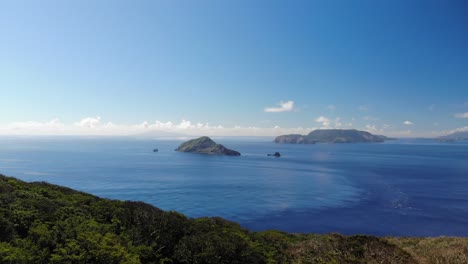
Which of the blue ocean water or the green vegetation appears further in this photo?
the blue ocean water

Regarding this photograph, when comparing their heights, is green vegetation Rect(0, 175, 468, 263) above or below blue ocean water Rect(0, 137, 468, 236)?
above

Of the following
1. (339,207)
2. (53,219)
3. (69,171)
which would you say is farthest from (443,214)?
(69,171)

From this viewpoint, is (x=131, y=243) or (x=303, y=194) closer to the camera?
(x=131, y=243)

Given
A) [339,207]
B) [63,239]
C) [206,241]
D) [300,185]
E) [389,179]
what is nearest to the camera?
[63,239]

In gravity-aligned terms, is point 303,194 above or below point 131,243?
below

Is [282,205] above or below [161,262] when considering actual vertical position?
below

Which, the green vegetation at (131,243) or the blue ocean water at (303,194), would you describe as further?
the blue ocean water at (303,194)

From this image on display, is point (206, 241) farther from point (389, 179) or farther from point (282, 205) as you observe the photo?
point (389, 179)

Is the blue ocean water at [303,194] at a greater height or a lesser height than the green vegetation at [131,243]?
lesser
